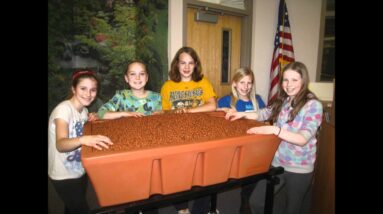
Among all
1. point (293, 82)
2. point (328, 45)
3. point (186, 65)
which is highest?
point (328, 45)

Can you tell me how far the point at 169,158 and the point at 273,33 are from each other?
3.44m

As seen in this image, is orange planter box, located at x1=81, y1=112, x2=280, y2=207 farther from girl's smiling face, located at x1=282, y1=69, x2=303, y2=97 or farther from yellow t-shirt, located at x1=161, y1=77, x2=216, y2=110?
yellow t-shirt, located at x1=161, y1=77, x2=216, y2=110

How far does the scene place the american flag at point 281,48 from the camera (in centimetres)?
345

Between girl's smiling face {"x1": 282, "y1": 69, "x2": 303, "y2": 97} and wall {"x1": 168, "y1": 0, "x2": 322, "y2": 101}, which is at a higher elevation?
wall {"x1": 168, "y1": 0, "x2": 322, "y2": 101}

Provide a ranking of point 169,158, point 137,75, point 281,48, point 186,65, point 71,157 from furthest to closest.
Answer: point 281,48 → point 186,65 → point 137,75 → point 71,157 → point 169,158

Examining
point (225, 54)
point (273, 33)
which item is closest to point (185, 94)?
point (225, 54)

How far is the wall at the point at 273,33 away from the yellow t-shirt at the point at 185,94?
1.97 meters

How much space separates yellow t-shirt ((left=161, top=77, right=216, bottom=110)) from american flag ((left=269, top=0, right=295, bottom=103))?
1.99m

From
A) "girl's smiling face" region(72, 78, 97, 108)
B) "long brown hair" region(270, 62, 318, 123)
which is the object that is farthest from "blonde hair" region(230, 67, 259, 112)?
"girl's smiling face" region(72, 78, 97, 108)

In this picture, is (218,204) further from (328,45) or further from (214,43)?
(328,45)

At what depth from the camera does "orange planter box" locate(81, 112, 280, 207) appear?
67 centimetres

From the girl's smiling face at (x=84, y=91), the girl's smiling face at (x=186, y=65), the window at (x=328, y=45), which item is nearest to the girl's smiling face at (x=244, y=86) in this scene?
the girl's smiling face at (x=186, y=65)

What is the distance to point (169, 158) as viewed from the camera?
0.72 m
